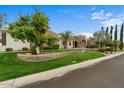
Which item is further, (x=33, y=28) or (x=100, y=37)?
(x=100, y=37)

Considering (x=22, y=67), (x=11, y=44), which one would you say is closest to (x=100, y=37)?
(x=11, y=44)

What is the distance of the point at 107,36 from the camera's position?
69.0 metres

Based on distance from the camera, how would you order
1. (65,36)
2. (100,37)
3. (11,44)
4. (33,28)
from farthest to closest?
(100,37)
(65,36)
(11,44)
(33,28)

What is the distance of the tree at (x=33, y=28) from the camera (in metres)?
24.4

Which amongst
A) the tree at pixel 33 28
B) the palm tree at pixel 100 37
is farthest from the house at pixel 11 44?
the palm tree at pixel 100 37

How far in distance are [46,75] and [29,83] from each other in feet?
8.06

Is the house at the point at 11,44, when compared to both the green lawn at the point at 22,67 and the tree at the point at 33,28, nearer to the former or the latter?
the tree at the point at 33,28

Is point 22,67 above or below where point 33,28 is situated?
below

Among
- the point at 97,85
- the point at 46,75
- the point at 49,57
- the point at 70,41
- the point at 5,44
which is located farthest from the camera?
the point at 70,41

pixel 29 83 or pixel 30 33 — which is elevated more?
pixel 30 33

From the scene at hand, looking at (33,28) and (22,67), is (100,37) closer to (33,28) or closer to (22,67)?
(33,28)

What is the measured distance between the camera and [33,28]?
24141 mm
